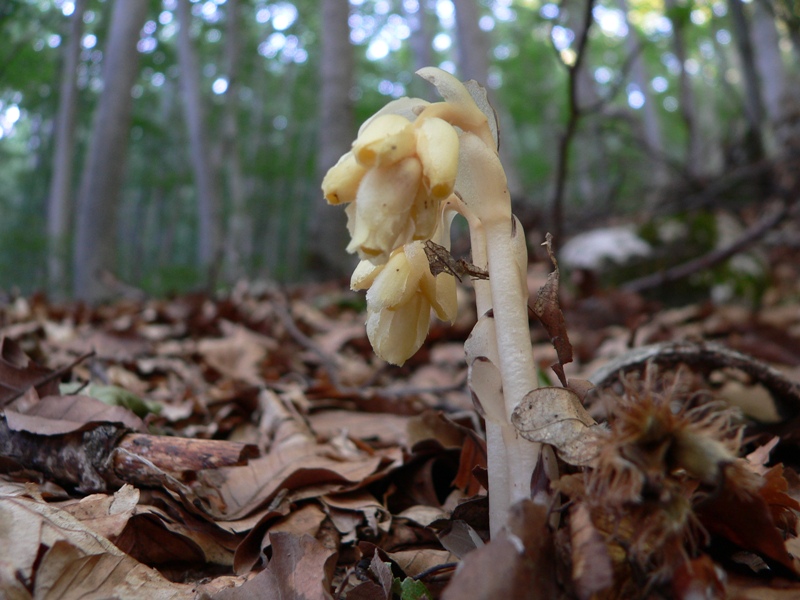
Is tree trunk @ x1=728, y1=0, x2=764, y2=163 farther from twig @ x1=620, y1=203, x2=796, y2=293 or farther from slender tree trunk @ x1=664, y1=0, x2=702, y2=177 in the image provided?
twig @ x1=620, y1=203, x2=796, y2=293

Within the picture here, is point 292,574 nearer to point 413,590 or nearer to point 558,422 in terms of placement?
point 413,590

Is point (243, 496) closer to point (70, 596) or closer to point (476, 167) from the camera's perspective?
point (70, 596)

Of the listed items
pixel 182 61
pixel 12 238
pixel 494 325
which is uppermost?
pixel 182 61

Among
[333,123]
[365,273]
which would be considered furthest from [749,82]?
[365,273]

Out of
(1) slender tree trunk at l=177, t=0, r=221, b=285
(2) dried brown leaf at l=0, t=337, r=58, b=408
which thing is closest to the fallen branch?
(2) dried brown leaf at l=0, t=337, r=58, b=408

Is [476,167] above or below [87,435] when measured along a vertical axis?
above

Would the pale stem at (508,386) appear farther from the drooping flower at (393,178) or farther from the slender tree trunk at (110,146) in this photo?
the slender tree trunk at (110,146)

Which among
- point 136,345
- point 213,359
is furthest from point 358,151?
point 136,345
